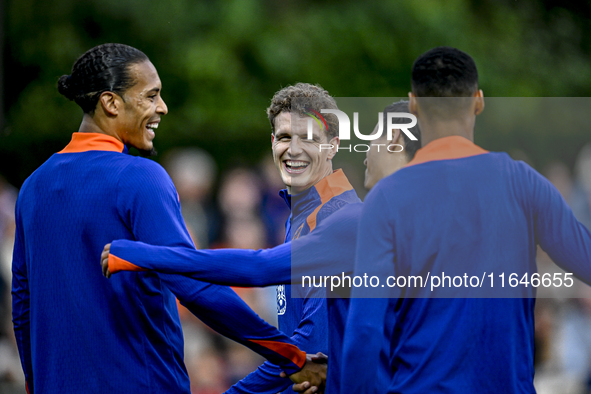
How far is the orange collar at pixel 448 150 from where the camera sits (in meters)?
2.10

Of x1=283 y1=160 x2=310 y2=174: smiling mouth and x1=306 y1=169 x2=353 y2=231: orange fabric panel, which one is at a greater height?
x1=283 y1=160 x2=310 y2=174: smiling mouth

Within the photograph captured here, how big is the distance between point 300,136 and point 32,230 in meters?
1.34

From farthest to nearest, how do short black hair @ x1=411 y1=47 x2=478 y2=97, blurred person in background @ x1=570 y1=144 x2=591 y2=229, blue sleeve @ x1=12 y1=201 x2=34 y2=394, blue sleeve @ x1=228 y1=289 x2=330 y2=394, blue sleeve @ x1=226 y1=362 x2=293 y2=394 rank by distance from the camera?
blurred person in background @ x1=570 y1=144 x2=591 y2=229 < blue sleeve @ x1=226 y1=362 x2=293 y2=394 < blue sleeve @ x1=228 y1=289 x2=330 y2=394 < blue sleeve @ x1=12 y1=201 x2=34 y2=394 < short black hair @ x1=411 y1=47 x2=478 y2=97

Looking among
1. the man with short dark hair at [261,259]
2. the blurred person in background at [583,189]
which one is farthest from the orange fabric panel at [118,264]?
the blurred person in background at [583,189]

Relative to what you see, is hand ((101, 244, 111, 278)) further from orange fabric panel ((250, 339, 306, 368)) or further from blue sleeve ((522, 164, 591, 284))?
blue sleeve ((522, 164, 591, 284))

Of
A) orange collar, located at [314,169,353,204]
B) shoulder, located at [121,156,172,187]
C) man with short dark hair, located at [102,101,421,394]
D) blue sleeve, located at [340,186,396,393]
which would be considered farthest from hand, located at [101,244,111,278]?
orange collar, located at [314,169,353,204]

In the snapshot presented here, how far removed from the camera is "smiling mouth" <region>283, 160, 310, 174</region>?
318 centimetres

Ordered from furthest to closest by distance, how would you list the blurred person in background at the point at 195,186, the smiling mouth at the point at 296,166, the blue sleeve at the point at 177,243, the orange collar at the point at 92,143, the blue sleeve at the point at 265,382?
1. the blurred person in background at the point at 195,186
2. the smiling mouth at the point at 296,166
3. the blue sleeve at the point at 265,382
4. the orange collar at the point at 92,143
5. the blue sleeve at the point at 177,243

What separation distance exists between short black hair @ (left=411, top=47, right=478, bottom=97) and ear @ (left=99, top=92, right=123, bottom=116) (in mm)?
1218

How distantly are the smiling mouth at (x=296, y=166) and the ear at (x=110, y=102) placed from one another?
3.07ft

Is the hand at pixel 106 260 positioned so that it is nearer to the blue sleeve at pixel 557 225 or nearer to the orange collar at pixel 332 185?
the orange collar at pixel 332 185

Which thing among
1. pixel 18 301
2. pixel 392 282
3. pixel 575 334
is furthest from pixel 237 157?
pixel 392 282

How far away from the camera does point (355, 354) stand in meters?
2.02

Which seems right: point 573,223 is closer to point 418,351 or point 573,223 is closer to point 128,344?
point 418,351
